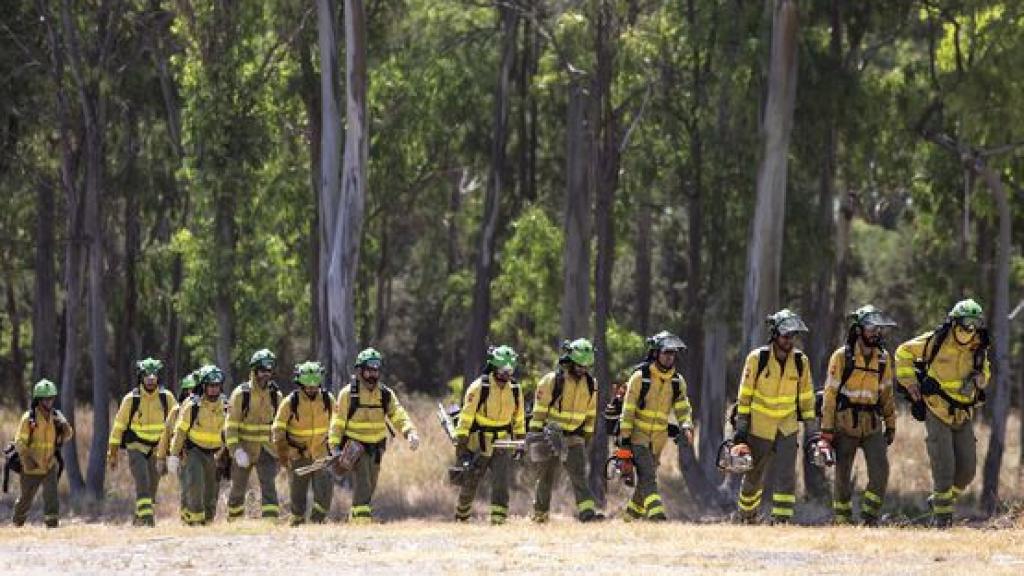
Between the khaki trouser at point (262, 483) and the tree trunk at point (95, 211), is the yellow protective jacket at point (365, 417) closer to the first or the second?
the khaki trouser at point (262, 483)

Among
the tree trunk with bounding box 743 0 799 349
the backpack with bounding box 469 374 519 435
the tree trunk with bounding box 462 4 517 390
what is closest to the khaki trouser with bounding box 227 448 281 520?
the backpack with bounding box 469 374 519 435

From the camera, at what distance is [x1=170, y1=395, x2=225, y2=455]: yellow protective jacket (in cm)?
2312

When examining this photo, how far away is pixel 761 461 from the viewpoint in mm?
19172

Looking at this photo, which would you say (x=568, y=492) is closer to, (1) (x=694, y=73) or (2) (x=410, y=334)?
(1) (x=694, y=73)

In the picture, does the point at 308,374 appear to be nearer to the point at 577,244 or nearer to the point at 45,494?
the point at 45,494

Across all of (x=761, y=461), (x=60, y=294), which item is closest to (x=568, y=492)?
(x=761, y=461)

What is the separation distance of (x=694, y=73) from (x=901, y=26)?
12.1 feet

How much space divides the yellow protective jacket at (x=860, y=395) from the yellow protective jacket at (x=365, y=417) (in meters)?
4.41

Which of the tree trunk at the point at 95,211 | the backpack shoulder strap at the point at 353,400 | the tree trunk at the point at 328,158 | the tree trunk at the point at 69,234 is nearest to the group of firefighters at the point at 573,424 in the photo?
the backpack shoulder strap at the point at 353,400

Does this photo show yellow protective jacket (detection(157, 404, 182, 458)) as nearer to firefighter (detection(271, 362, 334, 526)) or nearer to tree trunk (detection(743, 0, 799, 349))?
firefighter (detection(271, 362, 334, 526))

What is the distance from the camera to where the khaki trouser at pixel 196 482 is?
2336 cm

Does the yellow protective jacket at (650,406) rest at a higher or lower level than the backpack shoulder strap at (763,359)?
lower

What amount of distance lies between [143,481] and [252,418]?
114 inches

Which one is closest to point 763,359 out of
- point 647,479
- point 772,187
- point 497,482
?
point 647,479
